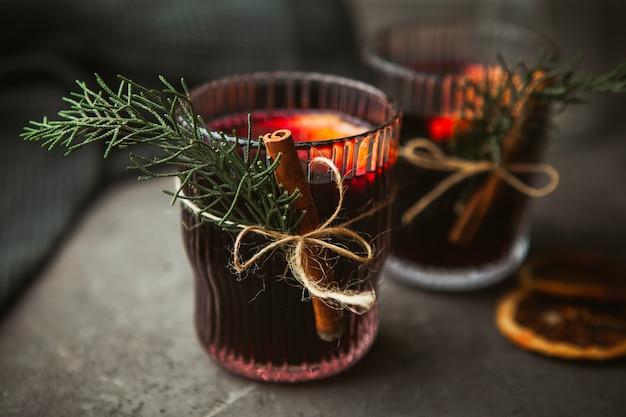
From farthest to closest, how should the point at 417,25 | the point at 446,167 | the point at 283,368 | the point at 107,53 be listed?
the point at 107,53 → the point at 417,25 → the point at 446,167 → the point at 283,368

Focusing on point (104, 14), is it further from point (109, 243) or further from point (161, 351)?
point (161, 351)

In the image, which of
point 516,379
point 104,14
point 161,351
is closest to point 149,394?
point 161,351

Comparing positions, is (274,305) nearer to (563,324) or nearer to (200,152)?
(200,152)

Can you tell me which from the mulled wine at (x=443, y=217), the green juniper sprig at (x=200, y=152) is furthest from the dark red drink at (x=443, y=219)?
the green juniper sprig at (x=200, y=152)

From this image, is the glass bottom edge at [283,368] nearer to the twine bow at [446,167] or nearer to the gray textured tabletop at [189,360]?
the gray textured tabletop at [189,360]

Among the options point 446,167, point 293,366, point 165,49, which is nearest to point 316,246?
point 293,366
